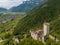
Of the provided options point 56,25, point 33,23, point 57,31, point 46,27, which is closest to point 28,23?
point 33,23

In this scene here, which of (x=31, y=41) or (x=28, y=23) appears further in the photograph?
(x=28, y=23)

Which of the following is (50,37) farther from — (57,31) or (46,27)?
(57,31)

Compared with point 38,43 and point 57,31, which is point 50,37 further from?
point 57,31

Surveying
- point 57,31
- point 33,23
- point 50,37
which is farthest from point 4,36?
point 50,37

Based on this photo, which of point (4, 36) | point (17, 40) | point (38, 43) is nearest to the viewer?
point (38, 43)

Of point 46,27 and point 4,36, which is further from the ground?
point 46,27

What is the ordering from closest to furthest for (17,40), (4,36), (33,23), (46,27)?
(46,27) → (17,40) → (4,36) → (33,23)

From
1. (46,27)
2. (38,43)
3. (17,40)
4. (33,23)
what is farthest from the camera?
(33,23)

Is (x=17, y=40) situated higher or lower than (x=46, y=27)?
lower

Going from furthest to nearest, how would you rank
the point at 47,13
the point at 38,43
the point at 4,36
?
the point at 47,13 < the point at 4,36 < the point at 38,43
